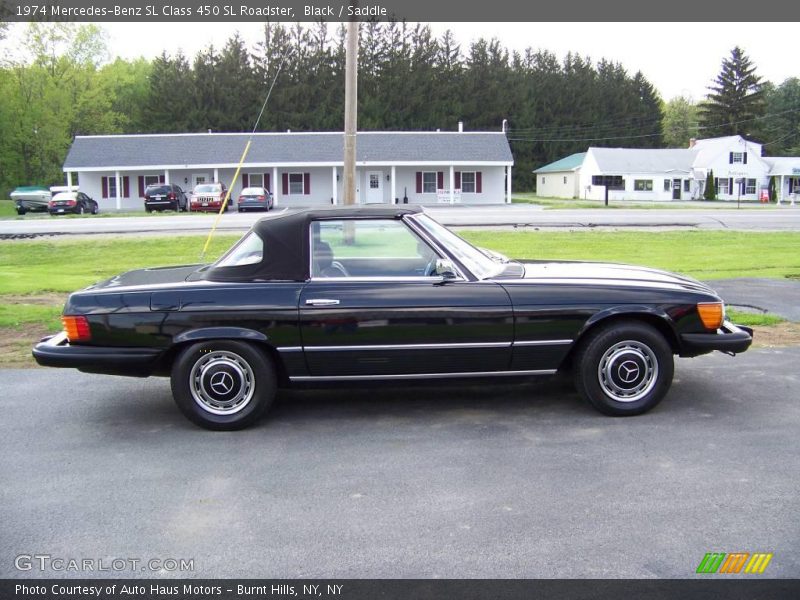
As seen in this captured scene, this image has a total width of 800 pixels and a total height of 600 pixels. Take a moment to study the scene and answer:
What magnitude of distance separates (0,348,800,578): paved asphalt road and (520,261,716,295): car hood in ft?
2.96

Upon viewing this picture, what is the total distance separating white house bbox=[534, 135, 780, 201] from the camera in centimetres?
6425

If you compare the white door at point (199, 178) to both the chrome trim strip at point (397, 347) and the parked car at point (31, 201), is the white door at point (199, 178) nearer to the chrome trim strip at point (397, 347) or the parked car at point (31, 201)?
the parked car at point (31, 201)

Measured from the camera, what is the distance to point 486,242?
20734mm

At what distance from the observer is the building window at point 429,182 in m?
51.9

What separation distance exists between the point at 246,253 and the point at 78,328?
1.26 metres

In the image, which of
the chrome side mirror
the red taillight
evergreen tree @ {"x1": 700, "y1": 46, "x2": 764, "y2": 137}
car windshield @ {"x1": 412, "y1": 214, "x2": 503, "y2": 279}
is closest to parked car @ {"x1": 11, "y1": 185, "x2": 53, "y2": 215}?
the red taillight

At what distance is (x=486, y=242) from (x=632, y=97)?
2908 inches

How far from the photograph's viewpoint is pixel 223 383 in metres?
5.43

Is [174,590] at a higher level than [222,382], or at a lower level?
lower

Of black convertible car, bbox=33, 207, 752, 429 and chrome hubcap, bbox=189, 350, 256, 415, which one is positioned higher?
black convertible car, bbox=33, 207, 752, 429

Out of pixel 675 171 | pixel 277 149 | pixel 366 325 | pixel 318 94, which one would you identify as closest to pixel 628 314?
pixel 366 325

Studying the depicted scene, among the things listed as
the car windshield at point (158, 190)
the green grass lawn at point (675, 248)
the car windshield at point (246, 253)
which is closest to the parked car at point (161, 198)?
the car windshield at point (158, 190)

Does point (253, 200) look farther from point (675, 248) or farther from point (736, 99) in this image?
point (736, 99)

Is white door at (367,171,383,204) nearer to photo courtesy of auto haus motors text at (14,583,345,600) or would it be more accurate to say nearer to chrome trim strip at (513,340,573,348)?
chrome trim strip at (513,340,573,348)
